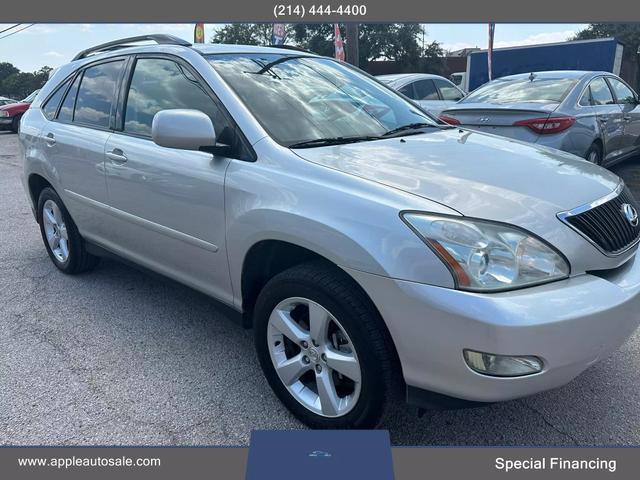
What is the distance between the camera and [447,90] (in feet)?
30.4

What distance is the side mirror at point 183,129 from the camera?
97.0 inches

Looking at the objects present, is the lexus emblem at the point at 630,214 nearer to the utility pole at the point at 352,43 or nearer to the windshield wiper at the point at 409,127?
the windshield wiper at the point at 409,127

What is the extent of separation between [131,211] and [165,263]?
0.40m

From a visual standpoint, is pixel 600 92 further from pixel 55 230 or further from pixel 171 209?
pixel 55 230

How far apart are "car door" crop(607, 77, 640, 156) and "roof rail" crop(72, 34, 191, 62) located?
20.0 feet

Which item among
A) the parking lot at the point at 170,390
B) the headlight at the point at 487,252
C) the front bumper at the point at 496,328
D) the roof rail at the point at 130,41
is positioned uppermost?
the roof rail at the point at 130,41

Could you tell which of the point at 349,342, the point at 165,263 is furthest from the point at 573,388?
the point at 165,263

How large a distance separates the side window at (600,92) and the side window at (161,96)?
5313 mm

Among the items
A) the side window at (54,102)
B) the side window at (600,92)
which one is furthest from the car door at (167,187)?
the side window at (600,92)

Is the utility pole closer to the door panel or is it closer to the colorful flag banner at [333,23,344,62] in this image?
the colorful flag banner at [333,23,344,62]

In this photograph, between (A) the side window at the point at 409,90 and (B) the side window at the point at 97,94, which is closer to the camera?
(B) the side window at the point at 97,94

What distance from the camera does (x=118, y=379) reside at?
2852 millimetres

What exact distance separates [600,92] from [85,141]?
238 inches

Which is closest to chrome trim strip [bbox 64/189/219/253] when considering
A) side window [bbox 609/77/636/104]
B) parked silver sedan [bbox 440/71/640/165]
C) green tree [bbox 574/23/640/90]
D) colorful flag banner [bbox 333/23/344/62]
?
parked silver sedan [bbox 440/71/640/165]
